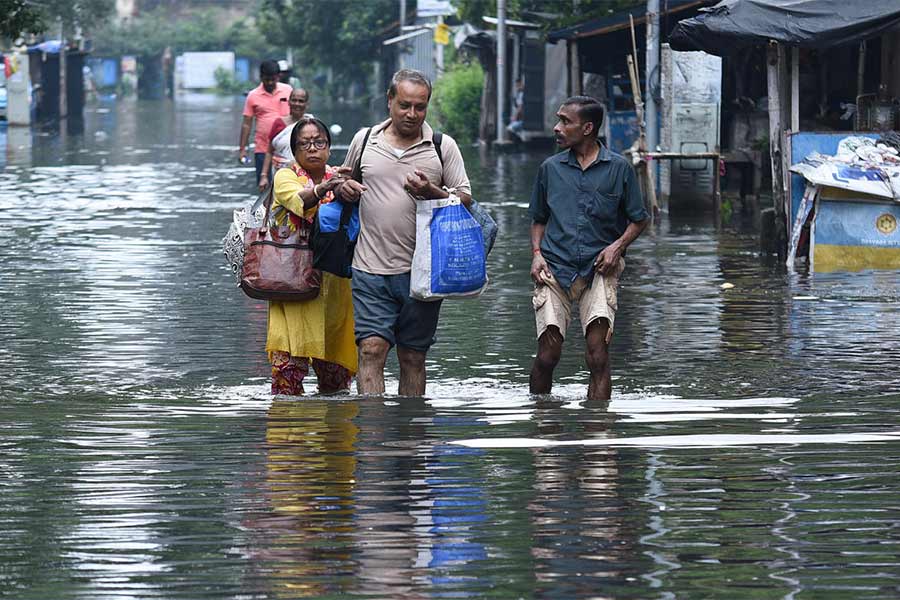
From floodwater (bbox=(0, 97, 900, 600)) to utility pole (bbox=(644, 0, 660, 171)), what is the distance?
22.5 ft

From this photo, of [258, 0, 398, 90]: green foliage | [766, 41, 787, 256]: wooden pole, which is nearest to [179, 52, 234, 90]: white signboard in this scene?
[258, 0, 398, 90]: green foliage

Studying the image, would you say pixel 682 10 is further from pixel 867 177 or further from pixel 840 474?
pixel 840 474

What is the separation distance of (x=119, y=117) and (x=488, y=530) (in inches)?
2018

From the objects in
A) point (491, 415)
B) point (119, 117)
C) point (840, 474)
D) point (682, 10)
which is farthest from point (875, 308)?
point (119, 117)

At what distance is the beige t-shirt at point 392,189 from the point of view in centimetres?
769

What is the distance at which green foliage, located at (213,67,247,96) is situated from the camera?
99.4 m

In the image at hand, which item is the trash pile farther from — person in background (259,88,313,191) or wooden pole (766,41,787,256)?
person in background (259,88,313,191)

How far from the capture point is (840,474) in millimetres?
6414

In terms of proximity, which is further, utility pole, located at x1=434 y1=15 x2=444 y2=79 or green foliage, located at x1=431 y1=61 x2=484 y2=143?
utility pole, located at x1=434 y1=15 x2=444 y2=79

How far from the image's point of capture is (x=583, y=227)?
7.94 meters

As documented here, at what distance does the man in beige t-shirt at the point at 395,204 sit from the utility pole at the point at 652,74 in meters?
11.6

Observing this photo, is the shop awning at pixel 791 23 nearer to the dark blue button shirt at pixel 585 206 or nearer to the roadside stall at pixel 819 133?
the roadside stall at pixel 819 133

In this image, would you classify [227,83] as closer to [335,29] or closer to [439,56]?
[335,29]

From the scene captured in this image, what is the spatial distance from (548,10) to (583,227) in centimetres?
2566
